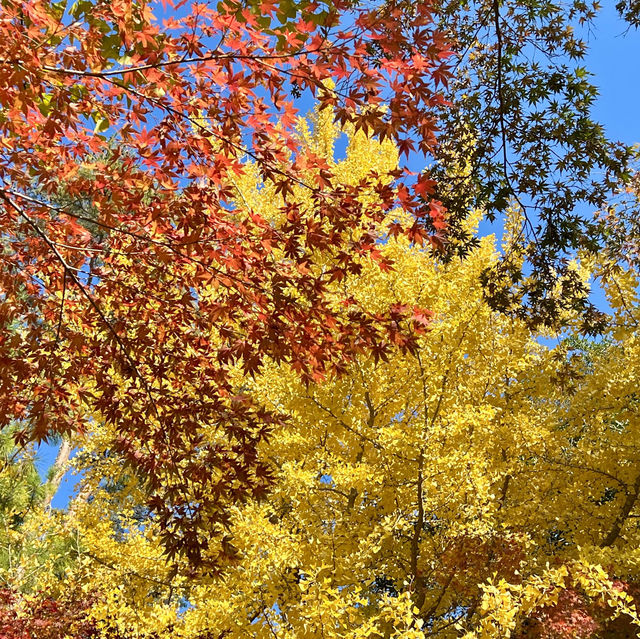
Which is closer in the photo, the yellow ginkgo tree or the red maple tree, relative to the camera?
the red maple tree

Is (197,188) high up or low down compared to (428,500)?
up

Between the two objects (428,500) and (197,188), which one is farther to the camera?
(428,500)

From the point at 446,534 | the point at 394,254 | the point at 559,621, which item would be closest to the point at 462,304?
the point at 394,254

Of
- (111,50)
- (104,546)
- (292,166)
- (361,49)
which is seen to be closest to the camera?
(361,49)

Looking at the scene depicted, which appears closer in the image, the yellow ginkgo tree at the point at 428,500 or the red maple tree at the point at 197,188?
the red maple tree at the point at 197,188

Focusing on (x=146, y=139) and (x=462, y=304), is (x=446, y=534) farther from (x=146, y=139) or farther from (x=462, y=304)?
(x=146, y=139)

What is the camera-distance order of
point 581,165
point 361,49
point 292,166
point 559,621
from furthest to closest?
point 559,621 < point 581,165 < point 292,166 < point 361,49

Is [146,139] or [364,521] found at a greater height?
[146,139]

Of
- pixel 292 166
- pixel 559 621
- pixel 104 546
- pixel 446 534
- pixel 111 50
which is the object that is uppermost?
pixel 104 546

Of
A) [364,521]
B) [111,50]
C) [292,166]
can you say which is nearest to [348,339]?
[292,166]

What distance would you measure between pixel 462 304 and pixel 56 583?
7448mm

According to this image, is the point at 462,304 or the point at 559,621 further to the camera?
the point at 462,304

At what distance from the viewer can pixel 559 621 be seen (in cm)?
520

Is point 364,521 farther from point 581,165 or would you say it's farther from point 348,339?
point 581,165
